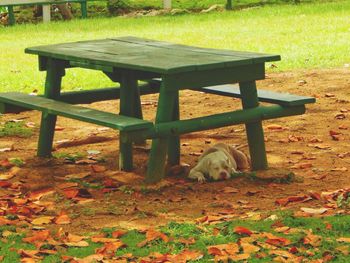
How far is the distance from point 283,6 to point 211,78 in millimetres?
13982

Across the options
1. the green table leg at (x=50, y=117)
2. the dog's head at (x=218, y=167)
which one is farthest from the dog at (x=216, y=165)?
the green table leg at (x=50, y=117)

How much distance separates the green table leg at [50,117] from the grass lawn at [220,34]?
10.7ft

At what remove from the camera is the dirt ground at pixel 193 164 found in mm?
6148

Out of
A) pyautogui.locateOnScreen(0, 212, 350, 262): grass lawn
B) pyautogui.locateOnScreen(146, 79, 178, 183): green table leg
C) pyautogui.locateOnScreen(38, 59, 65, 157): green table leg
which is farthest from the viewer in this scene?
pyautogui.locateOnScreen(38, 59, 65, 157): green table leg

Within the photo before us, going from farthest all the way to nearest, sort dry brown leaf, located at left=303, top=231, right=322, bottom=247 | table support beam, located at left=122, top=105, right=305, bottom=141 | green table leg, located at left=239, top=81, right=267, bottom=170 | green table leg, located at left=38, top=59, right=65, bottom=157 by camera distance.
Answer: green table leg, located at left=38, top=59, right=65, bottom=157, green table leg, located at left=239, top=81, right=267, bottom=170, table support beam, located at left=122, top=105, right=305, bottom=141, dry brown leaf, located at left=303, top=231, right=322, bottom=247

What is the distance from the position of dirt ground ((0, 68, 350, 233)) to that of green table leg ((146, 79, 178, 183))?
11 centimetres

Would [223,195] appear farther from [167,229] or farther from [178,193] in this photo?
[167,229]

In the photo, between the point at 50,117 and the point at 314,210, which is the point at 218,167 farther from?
the point at 50,117

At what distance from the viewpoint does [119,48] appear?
7.80m

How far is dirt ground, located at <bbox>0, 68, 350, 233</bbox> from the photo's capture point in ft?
20.2

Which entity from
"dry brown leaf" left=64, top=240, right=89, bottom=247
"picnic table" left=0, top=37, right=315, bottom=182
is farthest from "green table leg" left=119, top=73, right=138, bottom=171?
"dry brown leaf" left=64, top=240, right=89, bottom=247

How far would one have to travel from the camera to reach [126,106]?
746cm

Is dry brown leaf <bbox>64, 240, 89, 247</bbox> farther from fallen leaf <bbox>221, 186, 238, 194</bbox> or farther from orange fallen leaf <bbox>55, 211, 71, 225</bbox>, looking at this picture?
fallen leaf <bbox>221, 186, 238, 194</bbox>

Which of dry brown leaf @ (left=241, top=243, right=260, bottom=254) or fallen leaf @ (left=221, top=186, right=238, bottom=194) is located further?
fallen leaf @ (left=221, top=186, right=238, bottom=194)
